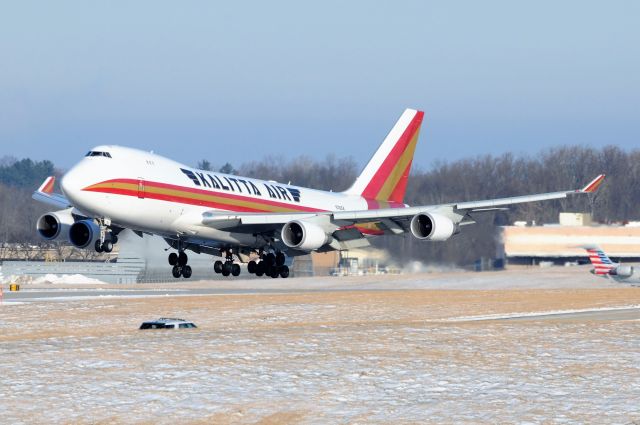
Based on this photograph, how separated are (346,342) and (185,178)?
16.8 meters

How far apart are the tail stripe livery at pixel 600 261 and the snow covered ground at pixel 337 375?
46335mm

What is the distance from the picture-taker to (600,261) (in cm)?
9181

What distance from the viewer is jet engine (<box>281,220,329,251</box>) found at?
173ft

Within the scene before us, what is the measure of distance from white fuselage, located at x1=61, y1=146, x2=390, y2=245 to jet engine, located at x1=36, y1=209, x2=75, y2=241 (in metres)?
6.32

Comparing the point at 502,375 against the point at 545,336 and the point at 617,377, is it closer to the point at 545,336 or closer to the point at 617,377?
the point at 617,377

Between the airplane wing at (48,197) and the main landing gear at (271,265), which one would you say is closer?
the main landing gear at (271,265)

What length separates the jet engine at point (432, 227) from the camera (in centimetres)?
5334


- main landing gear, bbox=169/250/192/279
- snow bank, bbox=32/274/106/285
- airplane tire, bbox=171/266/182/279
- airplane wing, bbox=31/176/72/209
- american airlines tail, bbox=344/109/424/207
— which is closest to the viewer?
airplane tire, bbox=171/266/182/279

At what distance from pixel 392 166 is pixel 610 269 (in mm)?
32364

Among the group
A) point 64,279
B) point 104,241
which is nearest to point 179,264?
point 104,241

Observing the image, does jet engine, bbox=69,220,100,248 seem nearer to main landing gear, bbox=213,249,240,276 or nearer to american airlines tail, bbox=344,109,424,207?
main landing gear, bbox=213,249,240,276

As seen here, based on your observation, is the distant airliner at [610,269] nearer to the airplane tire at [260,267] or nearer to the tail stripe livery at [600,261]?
the tail stripe livery at [600,261]

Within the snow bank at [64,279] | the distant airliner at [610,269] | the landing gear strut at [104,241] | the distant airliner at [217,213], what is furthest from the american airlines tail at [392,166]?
the snow bank at [64,279]

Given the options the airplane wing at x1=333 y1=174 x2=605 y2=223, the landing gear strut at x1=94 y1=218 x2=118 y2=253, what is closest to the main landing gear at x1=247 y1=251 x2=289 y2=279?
the airplane wing at x1=333 y1=174 x2=605 y2=223
